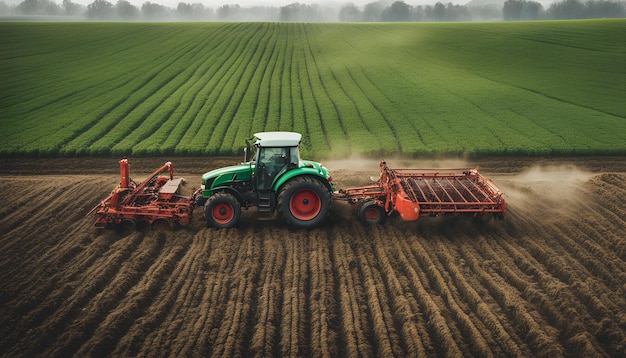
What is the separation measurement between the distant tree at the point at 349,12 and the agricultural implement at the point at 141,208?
143 metres

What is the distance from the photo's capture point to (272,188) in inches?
441

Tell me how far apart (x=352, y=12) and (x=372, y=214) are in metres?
146

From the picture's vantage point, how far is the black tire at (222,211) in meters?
11.0

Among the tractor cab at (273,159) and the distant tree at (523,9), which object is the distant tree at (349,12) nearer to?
the distant tree at (523,9)

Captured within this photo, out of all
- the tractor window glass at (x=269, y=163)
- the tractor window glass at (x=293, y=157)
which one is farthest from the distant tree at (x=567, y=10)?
the tractor window glass at (x=269, y=163)

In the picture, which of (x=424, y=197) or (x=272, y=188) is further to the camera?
(x=272, y=188)

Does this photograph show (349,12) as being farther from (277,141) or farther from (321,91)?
(277,141)

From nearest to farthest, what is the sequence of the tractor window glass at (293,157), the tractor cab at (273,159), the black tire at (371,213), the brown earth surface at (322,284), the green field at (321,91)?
1. the brown earth surface at (322,284)
2. the tractor cab at (273,159)
3. the tractor window glass at (293,157)
4. the black tire at (371,213)
5. the green field at (321,91)

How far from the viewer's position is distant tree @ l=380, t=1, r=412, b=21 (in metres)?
123

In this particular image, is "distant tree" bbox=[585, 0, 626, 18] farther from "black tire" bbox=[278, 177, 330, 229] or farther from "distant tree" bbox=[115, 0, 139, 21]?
"black tire" bbox=[278, 177, 330, 229]

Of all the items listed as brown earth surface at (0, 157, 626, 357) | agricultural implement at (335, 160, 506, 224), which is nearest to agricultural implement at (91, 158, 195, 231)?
brown earth surface at (0, 157, 626, 357)

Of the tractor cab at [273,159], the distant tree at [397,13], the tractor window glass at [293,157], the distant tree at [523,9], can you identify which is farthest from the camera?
the distant tree at [523,9]

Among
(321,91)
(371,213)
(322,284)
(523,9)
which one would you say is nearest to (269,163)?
(371,213)

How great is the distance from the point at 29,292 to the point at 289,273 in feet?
16.6
